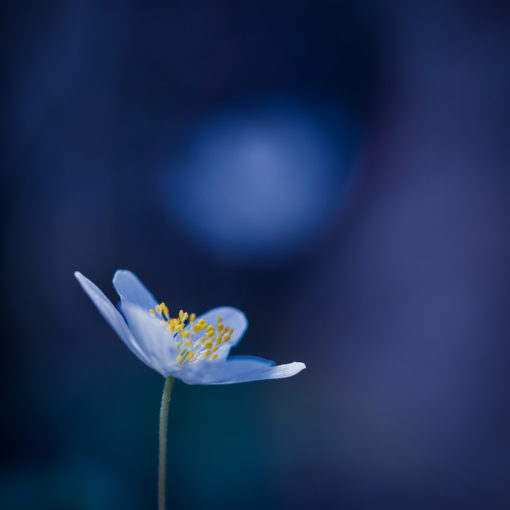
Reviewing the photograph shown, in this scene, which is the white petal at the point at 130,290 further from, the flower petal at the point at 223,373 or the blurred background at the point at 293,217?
the blurred background at the point at 293,217

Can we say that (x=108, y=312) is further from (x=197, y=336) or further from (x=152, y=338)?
(x=197, y=336)

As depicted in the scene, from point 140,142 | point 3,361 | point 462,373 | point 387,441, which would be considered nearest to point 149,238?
point 140,142

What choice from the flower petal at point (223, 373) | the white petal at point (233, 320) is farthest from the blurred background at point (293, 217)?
the flower petal at point (223, 373)

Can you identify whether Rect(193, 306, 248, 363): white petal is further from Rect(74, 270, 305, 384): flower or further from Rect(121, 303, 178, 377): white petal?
Rect(121, 303, 178, 377): white petal

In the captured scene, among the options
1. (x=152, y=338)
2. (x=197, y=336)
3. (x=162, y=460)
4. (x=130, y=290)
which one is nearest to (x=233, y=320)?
(x=197, y=336)

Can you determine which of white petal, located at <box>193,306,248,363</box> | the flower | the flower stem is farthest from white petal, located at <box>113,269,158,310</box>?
the flower stem

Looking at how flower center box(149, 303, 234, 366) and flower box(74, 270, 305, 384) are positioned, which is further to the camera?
flower center box(149, 303, 234, 366)
